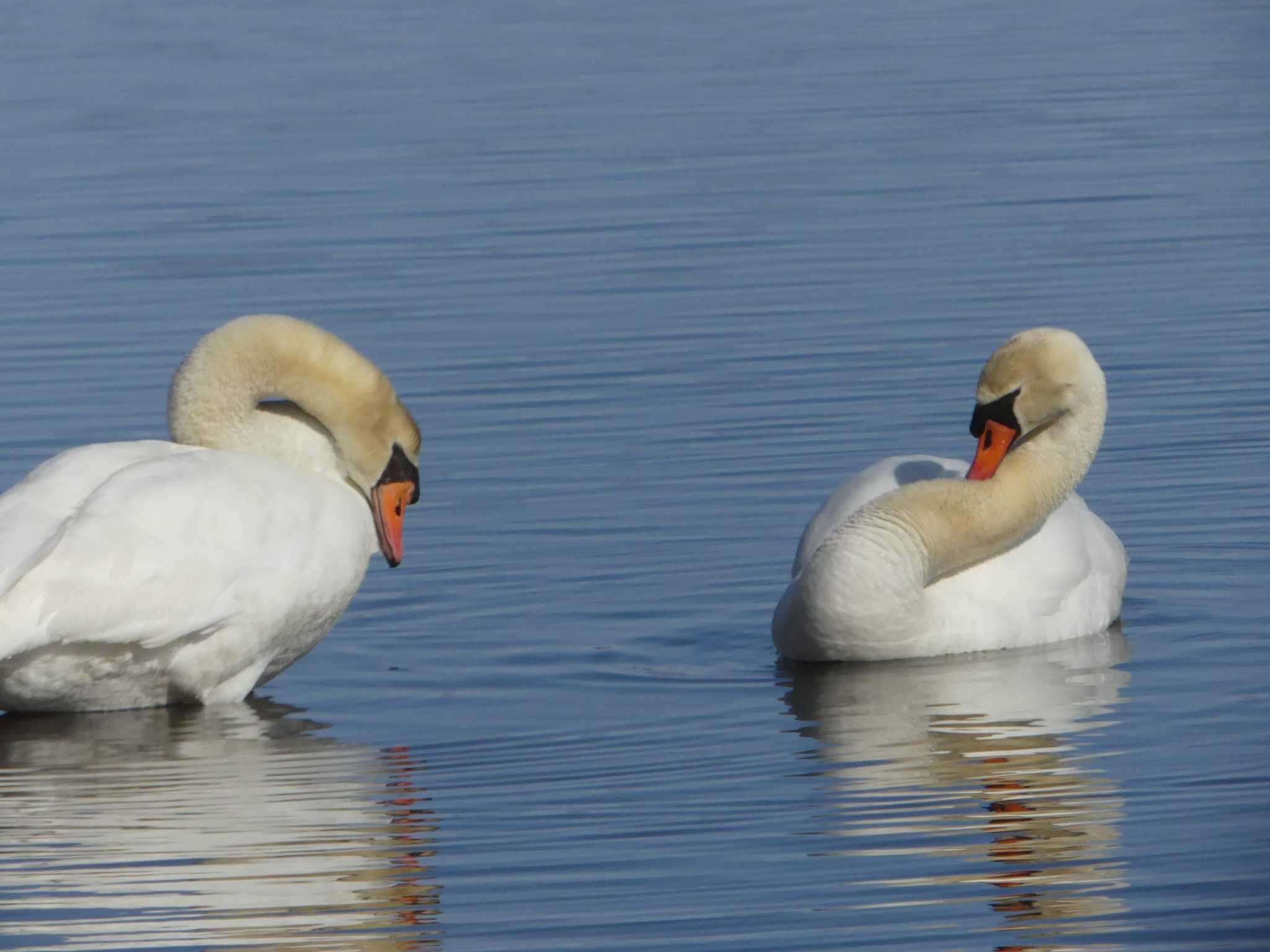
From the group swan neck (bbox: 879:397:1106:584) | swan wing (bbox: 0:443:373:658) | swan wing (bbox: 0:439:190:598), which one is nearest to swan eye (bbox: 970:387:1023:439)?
swan neck (bbox: 879:397:1106:584)

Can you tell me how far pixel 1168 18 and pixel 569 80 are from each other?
19.4ft

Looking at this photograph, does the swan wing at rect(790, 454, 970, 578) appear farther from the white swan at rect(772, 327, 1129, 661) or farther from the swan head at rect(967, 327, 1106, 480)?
the swan head at rect(967, 327, 1106, 480)

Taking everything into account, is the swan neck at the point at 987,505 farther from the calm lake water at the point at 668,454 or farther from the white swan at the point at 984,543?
the calm lake water at the point at 668,454

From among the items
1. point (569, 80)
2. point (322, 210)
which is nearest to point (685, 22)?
point (569, 80)

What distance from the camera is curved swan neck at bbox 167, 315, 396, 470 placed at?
8.58 m

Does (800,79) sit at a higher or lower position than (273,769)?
higher

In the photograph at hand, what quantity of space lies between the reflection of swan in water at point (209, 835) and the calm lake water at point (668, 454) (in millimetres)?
20

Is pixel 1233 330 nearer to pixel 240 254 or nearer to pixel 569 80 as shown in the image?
pixel 240 254

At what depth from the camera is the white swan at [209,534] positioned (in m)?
7.67

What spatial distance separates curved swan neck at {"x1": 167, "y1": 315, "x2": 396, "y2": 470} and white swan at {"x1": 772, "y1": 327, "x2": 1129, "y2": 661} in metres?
1.47

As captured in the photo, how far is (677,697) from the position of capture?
7.96m

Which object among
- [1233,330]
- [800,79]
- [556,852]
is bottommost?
[556,852]

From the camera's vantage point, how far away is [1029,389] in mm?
9312

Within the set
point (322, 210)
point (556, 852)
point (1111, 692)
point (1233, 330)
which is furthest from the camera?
point (322, 210)
